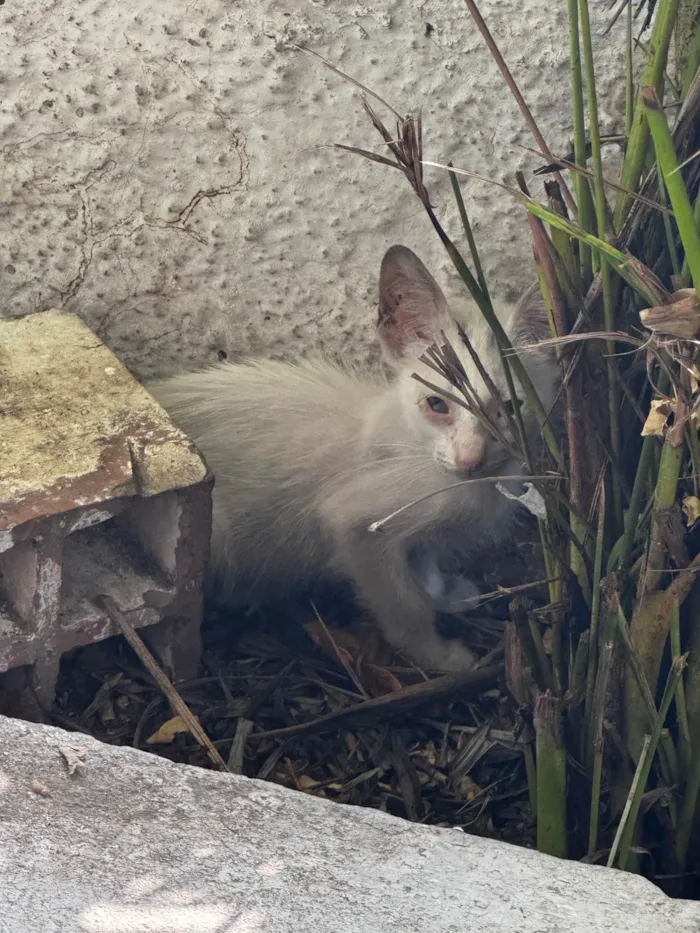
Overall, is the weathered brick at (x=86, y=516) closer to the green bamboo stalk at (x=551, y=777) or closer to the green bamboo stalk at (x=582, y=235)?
the green bamboo stalk at (x=551, y=777)

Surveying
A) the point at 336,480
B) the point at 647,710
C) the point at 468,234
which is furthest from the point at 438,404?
the point at 647,710

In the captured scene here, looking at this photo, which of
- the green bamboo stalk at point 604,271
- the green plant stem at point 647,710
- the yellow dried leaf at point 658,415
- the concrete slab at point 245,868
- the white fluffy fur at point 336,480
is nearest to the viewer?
the yellow dried leaf at point 658,415

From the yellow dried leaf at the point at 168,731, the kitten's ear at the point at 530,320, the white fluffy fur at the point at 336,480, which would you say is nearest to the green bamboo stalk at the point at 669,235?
the kitten's ear at the point at 530,320

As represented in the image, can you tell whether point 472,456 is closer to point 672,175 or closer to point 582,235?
point 582,235

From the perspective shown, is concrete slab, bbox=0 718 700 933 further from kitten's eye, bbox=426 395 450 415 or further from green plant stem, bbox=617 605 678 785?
kitten's eye, bbox=426 395 450 415

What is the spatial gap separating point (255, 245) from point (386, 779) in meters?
1.46

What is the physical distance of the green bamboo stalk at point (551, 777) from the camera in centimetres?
201

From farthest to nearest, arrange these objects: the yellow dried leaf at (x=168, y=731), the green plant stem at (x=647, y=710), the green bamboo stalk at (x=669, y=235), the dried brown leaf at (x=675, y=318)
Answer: the yellow dried leaf at (x=168, y=731) → the green plant stem at (x=647, y=710) → the green bamboo stalk at (x=669, y=235) → the dried brown leaf at (x=675, y=318)

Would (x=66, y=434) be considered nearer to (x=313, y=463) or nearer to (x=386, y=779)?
(x=313, y=463)

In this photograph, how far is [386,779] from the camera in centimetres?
248

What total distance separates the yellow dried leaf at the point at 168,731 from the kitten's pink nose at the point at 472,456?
0.88 m

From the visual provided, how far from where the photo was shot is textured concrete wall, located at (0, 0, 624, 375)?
2.80 m

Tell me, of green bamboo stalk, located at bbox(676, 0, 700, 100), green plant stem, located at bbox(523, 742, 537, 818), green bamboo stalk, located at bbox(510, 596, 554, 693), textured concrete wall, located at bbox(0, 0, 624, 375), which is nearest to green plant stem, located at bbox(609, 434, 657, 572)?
green bamboo stalk, located at bbox(510, 596, 554, 693)

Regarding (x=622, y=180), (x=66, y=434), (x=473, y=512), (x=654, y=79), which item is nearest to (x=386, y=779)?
(x=473, y=512)
